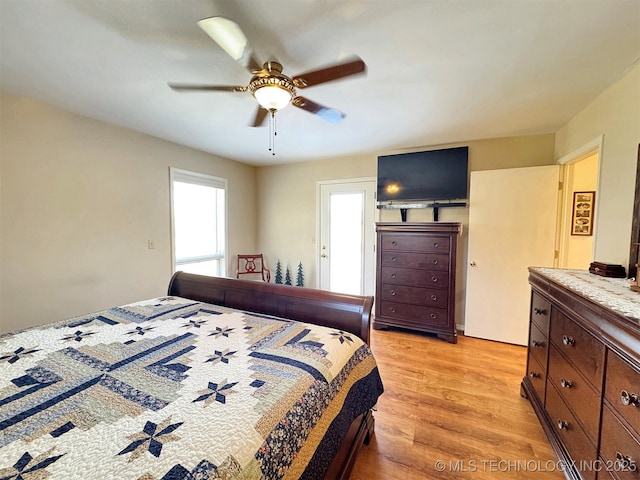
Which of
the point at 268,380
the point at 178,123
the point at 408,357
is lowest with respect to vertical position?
the point at 408,357

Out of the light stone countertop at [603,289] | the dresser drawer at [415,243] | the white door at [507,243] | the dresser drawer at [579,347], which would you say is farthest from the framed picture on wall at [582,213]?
the dresser drawer at [579,347]

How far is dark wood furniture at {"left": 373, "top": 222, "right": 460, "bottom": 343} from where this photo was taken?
2971 mm

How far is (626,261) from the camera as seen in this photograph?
1706 mm

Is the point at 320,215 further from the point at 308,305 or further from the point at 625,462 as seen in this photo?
the point at 625,462

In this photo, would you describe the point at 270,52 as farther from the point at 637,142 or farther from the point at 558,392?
the point at 558,392

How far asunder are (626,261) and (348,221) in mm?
2765

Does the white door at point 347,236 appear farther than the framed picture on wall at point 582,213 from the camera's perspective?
Yes

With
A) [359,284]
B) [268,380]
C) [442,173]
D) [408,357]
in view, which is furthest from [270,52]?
[359,284]

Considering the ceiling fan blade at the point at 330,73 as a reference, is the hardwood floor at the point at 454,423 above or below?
below

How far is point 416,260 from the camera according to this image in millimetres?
3096

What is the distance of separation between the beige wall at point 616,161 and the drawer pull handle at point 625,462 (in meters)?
1.29

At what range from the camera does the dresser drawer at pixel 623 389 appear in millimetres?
926

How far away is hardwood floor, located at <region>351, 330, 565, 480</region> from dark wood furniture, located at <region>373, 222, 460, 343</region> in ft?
1.51

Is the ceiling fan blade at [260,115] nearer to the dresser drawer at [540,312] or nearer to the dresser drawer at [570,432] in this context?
the dresser drawer at [540,312]
